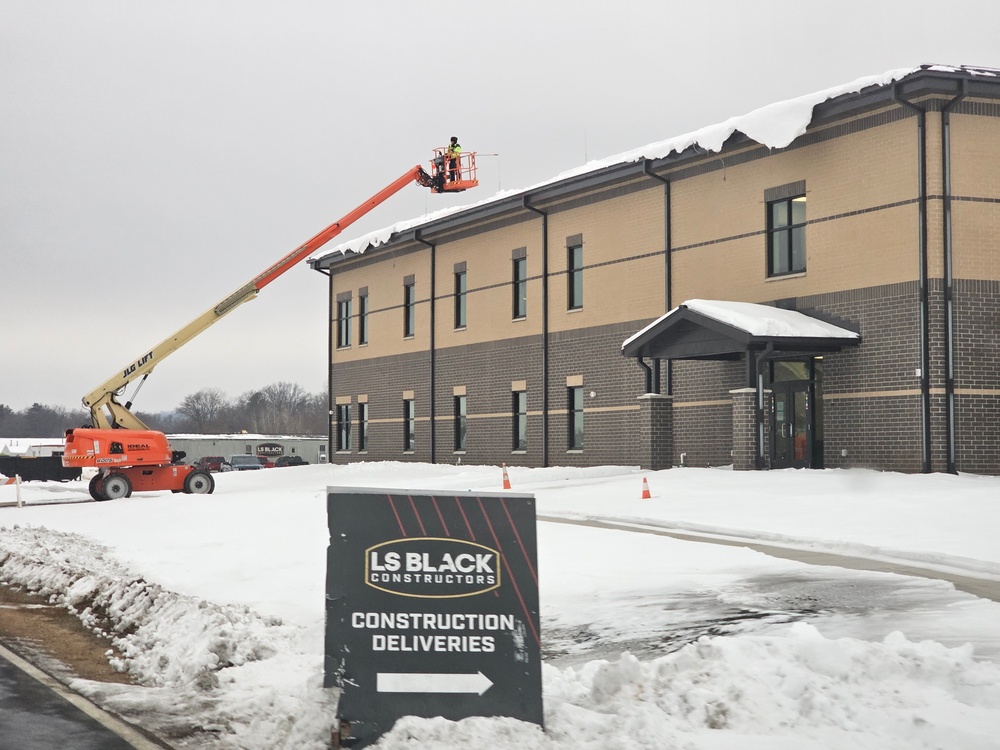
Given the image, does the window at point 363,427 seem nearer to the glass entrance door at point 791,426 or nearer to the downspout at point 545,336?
the downspout at point 545,336

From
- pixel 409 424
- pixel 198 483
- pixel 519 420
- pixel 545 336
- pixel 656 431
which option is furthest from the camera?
pixel 409 424

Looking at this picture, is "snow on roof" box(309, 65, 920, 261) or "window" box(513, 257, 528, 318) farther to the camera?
"window" box(513, 257, 528, 318)

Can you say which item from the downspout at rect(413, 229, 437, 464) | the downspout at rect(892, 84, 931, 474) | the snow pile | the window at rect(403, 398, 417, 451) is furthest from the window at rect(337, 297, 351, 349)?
the snow pile

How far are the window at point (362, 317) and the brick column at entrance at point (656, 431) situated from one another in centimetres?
1816

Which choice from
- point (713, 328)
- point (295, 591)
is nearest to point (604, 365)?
point (713, 328)

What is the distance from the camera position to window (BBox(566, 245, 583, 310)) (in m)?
32.8

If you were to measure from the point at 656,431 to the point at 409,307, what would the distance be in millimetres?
15666

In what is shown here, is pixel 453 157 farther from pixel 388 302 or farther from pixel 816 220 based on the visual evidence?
pixel 816 220

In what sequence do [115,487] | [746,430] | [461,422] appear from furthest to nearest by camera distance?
[461,422] < [115,487] < [746,430]

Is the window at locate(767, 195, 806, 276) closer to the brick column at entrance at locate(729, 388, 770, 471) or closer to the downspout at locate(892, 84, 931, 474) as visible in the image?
the downspout at locate(892, 84, 931, 474)

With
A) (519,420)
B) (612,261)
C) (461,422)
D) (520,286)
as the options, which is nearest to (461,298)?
(520,286)

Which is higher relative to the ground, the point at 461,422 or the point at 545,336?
the point at 545,336

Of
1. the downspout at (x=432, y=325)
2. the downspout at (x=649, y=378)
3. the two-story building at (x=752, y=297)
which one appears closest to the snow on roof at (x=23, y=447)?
the downspout at (x=432, y=325)

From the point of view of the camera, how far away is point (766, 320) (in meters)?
23.8
